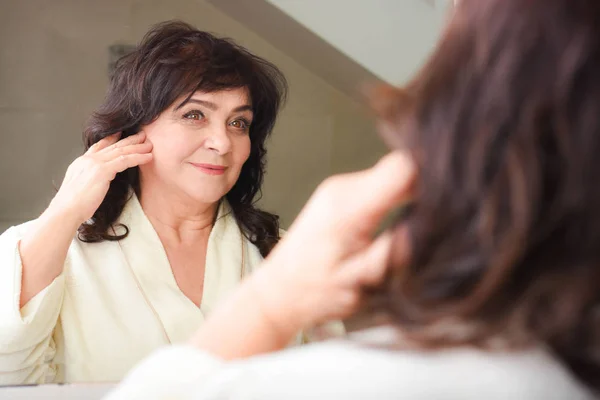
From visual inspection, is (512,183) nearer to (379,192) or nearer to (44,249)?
(379,192)

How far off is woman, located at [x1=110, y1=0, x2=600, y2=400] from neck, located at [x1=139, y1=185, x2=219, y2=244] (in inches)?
17.7

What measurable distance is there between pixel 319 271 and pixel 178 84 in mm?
410

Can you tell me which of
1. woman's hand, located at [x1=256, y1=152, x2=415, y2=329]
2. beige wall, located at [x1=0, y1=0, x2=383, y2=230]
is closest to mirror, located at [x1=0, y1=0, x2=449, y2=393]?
beige wall, located at [x1=0, y1=0, x2=383, y2=230]

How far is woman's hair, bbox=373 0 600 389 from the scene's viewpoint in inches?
10.2

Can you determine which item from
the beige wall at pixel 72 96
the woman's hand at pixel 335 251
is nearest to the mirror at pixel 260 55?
the beige wall at pixel 72 96

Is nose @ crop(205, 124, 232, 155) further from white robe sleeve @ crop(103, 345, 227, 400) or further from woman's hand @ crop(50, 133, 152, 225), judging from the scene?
white robe sleeve @ crop(103, 345, 227, 400)

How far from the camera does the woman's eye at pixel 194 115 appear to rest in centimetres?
69

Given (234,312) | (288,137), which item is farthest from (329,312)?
(288,137)

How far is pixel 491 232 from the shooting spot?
0.26m

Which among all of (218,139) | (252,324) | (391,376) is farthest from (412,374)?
(218,139)

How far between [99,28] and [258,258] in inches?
11.5

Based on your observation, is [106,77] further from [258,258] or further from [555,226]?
[555,226]

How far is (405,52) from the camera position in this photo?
27.9 inches

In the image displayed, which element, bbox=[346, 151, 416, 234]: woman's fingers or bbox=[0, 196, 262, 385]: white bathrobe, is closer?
bbox=[346, 151, 416, 234]: woman's fingers
